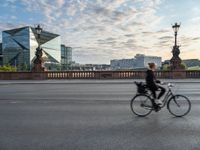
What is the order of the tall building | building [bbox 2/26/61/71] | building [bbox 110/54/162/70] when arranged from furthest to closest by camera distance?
the tall building
building [bbox 2/26/61/71]
building [bbox 110/54/162/70]

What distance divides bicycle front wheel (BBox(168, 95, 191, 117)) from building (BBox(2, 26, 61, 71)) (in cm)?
11697

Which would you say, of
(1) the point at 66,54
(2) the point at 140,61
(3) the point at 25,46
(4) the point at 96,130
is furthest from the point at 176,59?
(1) the point at 66,54

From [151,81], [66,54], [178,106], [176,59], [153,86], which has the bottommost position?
[178,106]

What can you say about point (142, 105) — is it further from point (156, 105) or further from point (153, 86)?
point (153, 86)

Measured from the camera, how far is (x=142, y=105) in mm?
9609

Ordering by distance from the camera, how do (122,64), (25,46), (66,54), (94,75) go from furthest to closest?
(66,54) < (25,46) < (122,64) < (94,75)

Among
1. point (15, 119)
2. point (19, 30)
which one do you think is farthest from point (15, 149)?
point (19, 30)

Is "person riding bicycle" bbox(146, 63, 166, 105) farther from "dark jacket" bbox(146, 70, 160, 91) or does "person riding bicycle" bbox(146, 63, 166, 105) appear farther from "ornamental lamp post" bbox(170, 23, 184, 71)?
"ornamental lamp post" bbox(170, 23, 184, 71)

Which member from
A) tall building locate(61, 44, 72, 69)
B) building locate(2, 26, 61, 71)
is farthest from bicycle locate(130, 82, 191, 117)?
tall building locate(61, 44, 72, 69)

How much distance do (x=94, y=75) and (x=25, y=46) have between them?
10169 centimetres

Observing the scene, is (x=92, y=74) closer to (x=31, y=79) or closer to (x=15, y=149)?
(x=31, y=79)

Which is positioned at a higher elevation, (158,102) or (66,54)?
(66,54)

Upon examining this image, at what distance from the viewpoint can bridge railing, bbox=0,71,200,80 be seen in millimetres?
31484

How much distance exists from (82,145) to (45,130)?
69.0 inches
